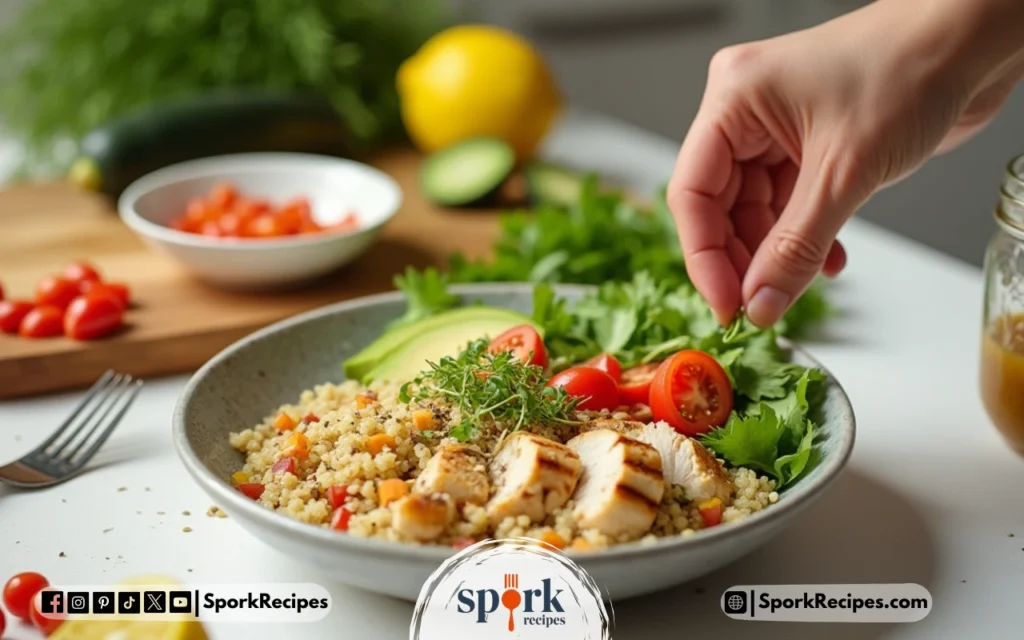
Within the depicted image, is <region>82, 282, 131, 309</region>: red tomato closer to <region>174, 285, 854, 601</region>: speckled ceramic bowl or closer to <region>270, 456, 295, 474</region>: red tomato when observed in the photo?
<region>174, 285, 854, 601</region>: speckled ceramic bowl

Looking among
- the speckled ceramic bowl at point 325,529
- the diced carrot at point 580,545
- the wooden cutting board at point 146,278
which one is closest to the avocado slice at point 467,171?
the wooden cutting board at point 146,278

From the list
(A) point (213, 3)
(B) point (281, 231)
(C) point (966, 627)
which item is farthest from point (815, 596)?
(A) point (213, 3)

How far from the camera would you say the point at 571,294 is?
2227 mm

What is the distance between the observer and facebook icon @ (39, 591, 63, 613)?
1.46 meters

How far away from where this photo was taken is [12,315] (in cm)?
237

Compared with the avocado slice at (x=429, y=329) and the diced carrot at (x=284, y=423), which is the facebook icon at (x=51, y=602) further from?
the avocado slice at (x=429, y=329)

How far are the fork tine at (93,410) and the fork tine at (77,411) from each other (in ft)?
0.05

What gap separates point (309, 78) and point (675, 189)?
7.27 ft

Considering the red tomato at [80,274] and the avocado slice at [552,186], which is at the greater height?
the red tomato at [80,274]

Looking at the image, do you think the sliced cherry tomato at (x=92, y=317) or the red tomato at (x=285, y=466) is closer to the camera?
the red tomato at (x=285, y=466)

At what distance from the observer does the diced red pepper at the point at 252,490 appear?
1.59 metres

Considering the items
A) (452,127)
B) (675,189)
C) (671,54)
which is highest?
(675,189)

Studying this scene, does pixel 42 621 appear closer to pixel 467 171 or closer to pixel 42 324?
pixel 42 324

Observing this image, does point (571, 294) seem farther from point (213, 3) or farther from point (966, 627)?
point (213, 3)
